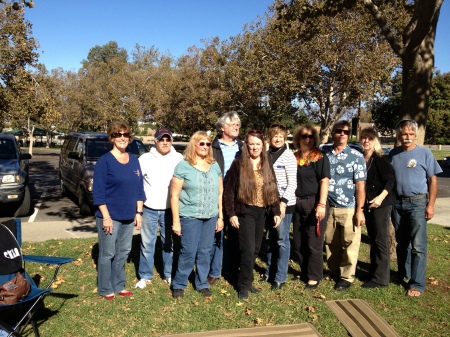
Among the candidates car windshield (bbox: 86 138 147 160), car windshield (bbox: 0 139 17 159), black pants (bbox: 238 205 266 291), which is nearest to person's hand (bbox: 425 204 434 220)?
black pants (bbox: 238 205 266 291)

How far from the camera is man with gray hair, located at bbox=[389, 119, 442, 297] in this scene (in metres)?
4.92

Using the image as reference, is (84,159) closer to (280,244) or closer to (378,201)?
(280,244)

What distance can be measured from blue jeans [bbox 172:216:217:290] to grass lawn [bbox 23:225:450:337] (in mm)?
189

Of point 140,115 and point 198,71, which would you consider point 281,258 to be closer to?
point 198,71

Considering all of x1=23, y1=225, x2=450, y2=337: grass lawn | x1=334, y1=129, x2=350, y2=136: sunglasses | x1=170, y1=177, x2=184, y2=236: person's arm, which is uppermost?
x1=334, y1=129, x2=350, y2=136: sunglasses

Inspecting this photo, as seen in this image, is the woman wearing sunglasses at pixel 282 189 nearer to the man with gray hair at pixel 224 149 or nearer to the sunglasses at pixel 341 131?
the man with gray hair at pixel 224 149

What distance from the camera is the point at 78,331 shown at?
400cm

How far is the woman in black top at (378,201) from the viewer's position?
194 inches

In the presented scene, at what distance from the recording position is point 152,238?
5.12 metres

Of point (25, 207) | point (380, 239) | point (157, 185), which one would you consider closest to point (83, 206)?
point (25, 207)

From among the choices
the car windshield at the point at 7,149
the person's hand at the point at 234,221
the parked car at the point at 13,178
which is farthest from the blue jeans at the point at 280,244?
the car windshield at the point at 7,149

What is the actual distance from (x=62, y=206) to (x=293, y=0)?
25.3 ft

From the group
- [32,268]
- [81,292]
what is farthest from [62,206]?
[81,292]

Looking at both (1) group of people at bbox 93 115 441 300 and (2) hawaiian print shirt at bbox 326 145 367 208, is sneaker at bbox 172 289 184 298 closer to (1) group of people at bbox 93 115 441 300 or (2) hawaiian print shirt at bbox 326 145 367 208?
(1) group of people at bbox 93 115 441 300
